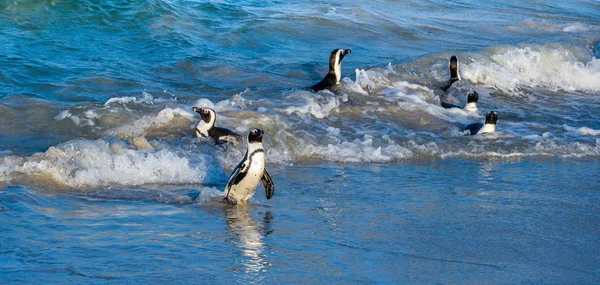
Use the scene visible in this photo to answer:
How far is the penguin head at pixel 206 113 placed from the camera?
8.88m

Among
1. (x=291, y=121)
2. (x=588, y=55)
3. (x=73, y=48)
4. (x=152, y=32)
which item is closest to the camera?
(x=291, y=121)

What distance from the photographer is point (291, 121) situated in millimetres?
9469

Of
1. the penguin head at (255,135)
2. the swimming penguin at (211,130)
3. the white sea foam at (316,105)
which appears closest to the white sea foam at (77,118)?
the swimming penguin at (211,130)

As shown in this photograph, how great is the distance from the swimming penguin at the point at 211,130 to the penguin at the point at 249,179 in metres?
1.72

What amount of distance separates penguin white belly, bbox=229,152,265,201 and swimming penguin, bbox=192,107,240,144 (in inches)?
70.6

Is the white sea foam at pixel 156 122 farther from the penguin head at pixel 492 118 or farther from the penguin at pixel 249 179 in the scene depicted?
the penguin head at pixel 492 118

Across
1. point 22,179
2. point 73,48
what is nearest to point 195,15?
point 73,48

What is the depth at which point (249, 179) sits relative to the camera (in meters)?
6.73

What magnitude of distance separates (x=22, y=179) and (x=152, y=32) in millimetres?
7946

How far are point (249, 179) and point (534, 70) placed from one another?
28.3 feet

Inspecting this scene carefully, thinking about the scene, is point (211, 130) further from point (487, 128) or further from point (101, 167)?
point (487, 128)

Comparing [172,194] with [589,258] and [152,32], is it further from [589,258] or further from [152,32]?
[152,32]

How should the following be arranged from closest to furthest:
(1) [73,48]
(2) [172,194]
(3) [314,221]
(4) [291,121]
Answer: (3) [314,221]
(2) [172,194]
(4) [291,121]
(1) [73,48]

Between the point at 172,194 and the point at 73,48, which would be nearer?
the point at 172,194
